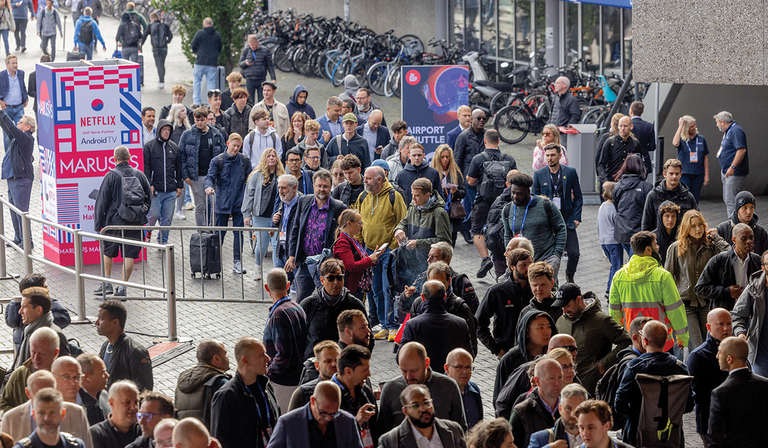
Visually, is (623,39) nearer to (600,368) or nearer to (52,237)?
(52,237)

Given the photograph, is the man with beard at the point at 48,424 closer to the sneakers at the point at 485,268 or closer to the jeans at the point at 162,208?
the sneakers at the point at 485,268

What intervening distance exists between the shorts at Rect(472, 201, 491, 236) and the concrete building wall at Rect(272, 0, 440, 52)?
1619cm

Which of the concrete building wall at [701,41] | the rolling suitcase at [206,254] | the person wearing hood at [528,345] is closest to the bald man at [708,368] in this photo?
the person wearing hood at [528,345]

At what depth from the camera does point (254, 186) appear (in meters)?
11.4

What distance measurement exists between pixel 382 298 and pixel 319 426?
468 centimetres

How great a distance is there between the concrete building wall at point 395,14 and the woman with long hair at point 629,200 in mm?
17122

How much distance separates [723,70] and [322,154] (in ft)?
16.1

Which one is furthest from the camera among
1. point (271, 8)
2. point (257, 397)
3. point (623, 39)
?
point (271, 8)

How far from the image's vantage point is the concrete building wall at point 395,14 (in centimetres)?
2738

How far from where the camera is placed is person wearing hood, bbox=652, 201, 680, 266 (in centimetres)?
909

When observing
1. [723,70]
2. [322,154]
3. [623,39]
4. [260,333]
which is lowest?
[260,333]

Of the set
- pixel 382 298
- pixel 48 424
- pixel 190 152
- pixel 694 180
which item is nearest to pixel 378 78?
pixel 694 180

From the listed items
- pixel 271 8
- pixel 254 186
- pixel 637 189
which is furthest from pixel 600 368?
pixel 271 8

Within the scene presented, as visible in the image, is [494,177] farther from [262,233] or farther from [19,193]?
[19,193]
